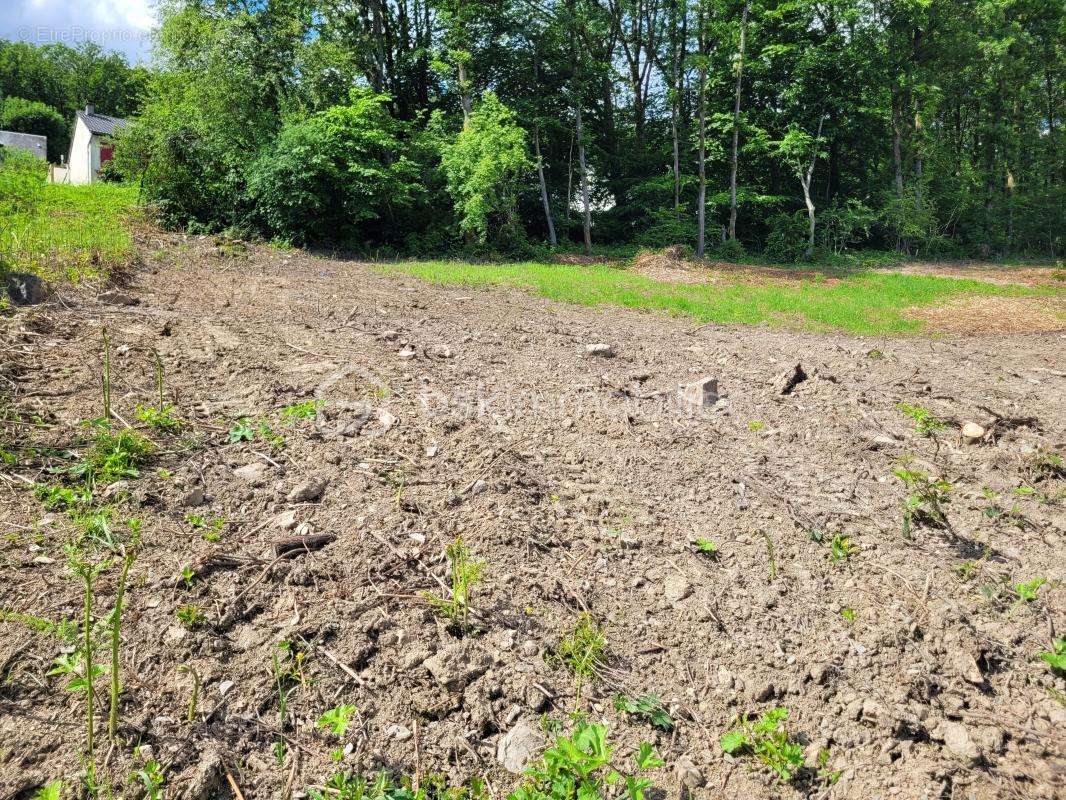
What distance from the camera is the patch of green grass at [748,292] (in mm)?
9688

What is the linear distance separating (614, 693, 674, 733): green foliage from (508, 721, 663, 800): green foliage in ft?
0.87

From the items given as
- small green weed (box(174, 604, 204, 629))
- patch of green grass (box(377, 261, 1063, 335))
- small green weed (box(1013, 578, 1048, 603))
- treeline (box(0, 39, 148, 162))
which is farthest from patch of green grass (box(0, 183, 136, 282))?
treeline (box(0, 39, 148, 162))

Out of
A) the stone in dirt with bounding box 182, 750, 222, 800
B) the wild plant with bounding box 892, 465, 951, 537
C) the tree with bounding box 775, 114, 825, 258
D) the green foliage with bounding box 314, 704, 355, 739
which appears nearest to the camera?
the stone in dirt with bounding box 182, 750, 222, 800

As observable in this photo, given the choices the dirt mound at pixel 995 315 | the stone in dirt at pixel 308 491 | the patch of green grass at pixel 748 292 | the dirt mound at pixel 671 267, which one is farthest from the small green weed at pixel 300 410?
the dirt mound at pixel 671 267

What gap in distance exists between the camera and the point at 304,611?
232 cm

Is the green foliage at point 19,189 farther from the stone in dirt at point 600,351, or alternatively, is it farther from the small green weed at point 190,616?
the small green weed at point 190,616

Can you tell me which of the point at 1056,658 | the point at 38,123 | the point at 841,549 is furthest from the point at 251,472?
the point at 38,123

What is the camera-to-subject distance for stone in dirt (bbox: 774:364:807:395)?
5055mm

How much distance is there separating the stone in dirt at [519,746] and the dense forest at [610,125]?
13.4 m

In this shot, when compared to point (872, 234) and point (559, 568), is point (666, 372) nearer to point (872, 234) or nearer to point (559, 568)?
point (559, 568)

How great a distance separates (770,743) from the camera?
2014 millimetres

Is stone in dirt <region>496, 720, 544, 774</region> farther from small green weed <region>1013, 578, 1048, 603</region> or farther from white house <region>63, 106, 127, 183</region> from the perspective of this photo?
white house <region>63, 106, 127, 183</region>

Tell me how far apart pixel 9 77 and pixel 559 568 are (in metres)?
78.9

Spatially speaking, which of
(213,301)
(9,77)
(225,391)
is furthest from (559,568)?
(9,77)
